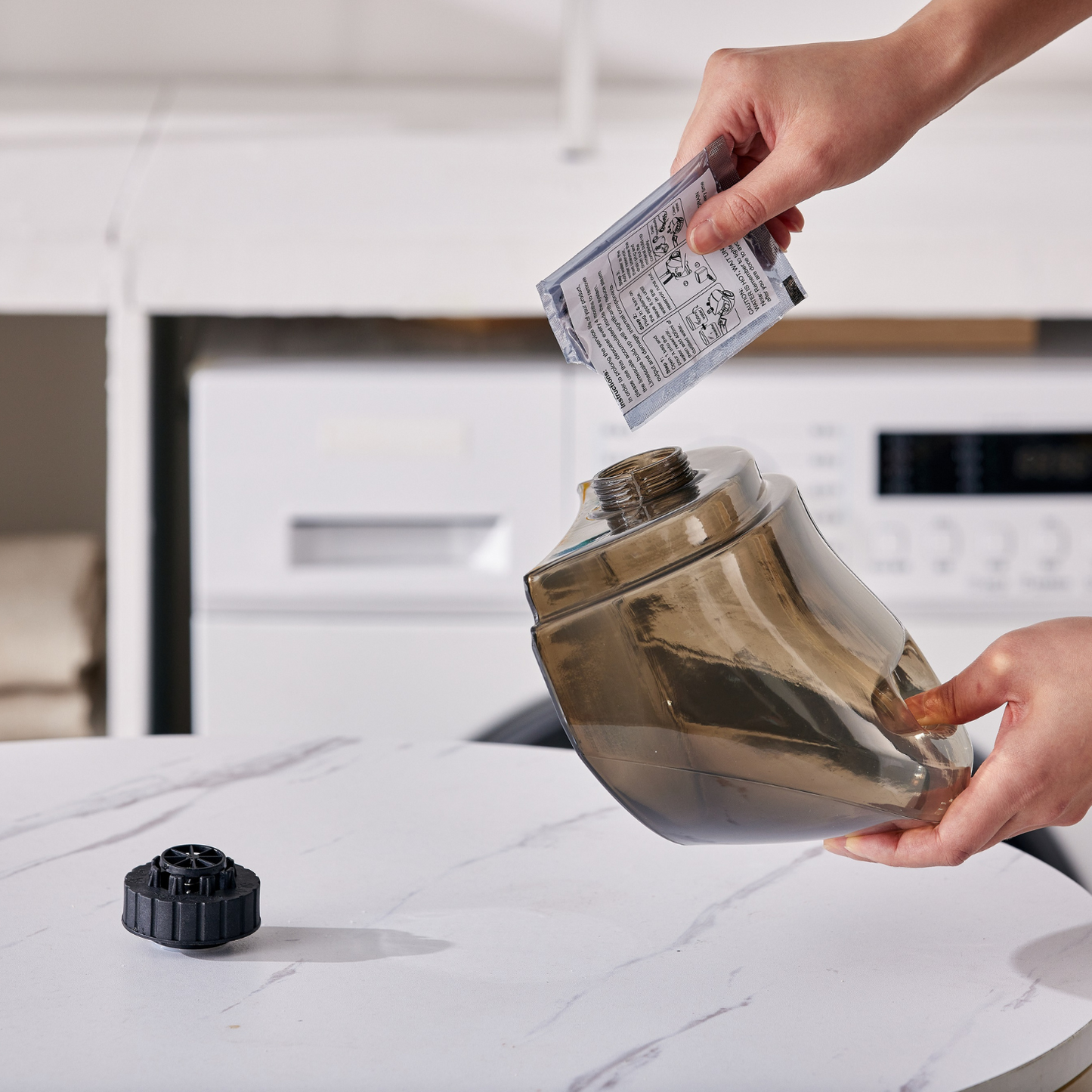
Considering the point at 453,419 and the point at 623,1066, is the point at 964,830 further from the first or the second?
the point at 453,419

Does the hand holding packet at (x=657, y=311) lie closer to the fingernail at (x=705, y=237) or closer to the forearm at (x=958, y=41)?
the fingernail at (x=705, y=237)

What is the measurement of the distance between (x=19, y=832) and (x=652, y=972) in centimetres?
30

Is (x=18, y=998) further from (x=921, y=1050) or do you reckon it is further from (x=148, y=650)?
(x=148, y=650)

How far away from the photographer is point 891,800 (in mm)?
458

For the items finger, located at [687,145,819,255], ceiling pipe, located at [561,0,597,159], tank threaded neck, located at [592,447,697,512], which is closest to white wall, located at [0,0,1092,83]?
ceiling pipe, located at [561,0,597,159]

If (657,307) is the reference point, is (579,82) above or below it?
above

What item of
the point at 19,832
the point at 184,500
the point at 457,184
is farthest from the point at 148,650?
the point at 19,832

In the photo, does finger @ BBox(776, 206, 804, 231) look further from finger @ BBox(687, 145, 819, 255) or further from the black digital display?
the black digital display

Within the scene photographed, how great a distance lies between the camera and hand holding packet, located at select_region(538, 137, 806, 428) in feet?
1.71

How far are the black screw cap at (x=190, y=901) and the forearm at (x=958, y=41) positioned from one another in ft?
1.53

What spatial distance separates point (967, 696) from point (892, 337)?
814 millimetres

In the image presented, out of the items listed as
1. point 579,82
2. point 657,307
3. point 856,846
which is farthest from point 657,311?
point 579,82

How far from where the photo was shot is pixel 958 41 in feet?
1.96

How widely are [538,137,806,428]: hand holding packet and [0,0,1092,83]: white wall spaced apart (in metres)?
1.19
